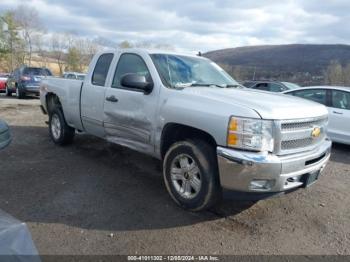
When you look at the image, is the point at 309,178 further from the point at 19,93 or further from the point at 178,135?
the point at 19,93

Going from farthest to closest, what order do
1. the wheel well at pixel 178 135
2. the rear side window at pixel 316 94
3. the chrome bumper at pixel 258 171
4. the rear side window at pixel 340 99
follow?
the rear side window at pixel 316 94, the rear side window at pixel 340 99, the wheel well at pixel 178 135, the chrome bumper at pixel 258 171

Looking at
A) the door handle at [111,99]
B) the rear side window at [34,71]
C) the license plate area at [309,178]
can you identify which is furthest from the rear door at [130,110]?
the rear side window at [34,71]

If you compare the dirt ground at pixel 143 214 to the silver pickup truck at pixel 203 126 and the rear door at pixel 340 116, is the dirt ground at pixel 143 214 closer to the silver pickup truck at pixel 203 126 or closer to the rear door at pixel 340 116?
the silver pickup truck at pixel 203 126

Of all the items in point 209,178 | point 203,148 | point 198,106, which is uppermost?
point 198,106

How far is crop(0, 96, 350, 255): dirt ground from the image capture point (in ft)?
10.3

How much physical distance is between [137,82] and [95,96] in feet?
4.62

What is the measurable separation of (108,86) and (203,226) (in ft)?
8.59

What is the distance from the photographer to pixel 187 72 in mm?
4480

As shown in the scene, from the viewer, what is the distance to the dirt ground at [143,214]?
3148 millimetres

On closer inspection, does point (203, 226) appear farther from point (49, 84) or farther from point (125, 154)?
point (49, 84)

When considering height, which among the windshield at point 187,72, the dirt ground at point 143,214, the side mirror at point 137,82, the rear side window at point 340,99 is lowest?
the dirt ground at point 143,214

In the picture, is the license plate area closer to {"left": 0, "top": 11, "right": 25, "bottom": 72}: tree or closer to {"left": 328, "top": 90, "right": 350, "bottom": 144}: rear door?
{"left": 328, "top": 90, "right": 350, "bottom": 144}: rear door

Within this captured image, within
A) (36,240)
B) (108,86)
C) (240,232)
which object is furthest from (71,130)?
(240,232)

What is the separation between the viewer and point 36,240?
3.13 m
